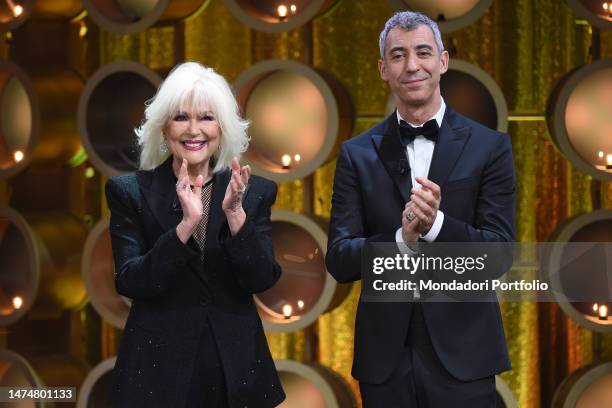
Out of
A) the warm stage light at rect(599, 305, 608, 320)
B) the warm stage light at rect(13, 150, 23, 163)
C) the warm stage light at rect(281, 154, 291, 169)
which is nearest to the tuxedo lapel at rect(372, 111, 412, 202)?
the warm stage light at rect(281, 154, 291, 169)

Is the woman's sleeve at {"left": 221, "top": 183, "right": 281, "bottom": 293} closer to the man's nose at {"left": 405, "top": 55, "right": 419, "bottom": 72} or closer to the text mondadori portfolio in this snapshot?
the text mondadori portfolio

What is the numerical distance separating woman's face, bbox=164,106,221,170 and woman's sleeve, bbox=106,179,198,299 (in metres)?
0.15

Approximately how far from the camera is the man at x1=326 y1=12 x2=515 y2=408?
2.21m

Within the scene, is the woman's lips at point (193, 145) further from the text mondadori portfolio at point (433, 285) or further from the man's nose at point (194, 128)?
the text mondadori portfolio at point (433, 285)

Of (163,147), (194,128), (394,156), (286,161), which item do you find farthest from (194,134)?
(286,161)

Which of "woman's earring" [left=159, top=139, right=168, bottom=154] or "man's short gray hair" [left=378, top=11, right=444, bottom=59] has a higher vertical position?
"man's short gray hair" [left=378, top=11, right=444, bottom=59]

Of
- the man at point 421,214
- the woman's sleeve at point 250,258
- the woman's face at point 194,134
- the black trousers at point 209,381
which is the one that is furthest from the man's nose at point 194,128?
the black trousers at point 209,381

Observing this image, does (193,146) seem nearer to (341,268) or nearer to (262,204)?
(262,204)

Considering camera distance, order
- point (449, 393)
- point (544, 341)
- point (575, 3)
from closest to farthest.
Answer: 1. point (449, 393)
2. point (575, 3)
3. point (544, 341)

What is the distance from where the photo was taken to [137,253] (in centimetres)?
227

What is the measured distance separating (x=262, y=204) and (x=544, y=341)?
1.44 meters

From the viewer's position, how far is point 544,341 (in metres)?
3.36

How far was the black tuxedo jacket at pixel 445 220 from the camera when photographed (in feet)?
7.32

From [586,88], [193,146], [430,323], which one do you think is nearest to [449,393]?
[430,323]
